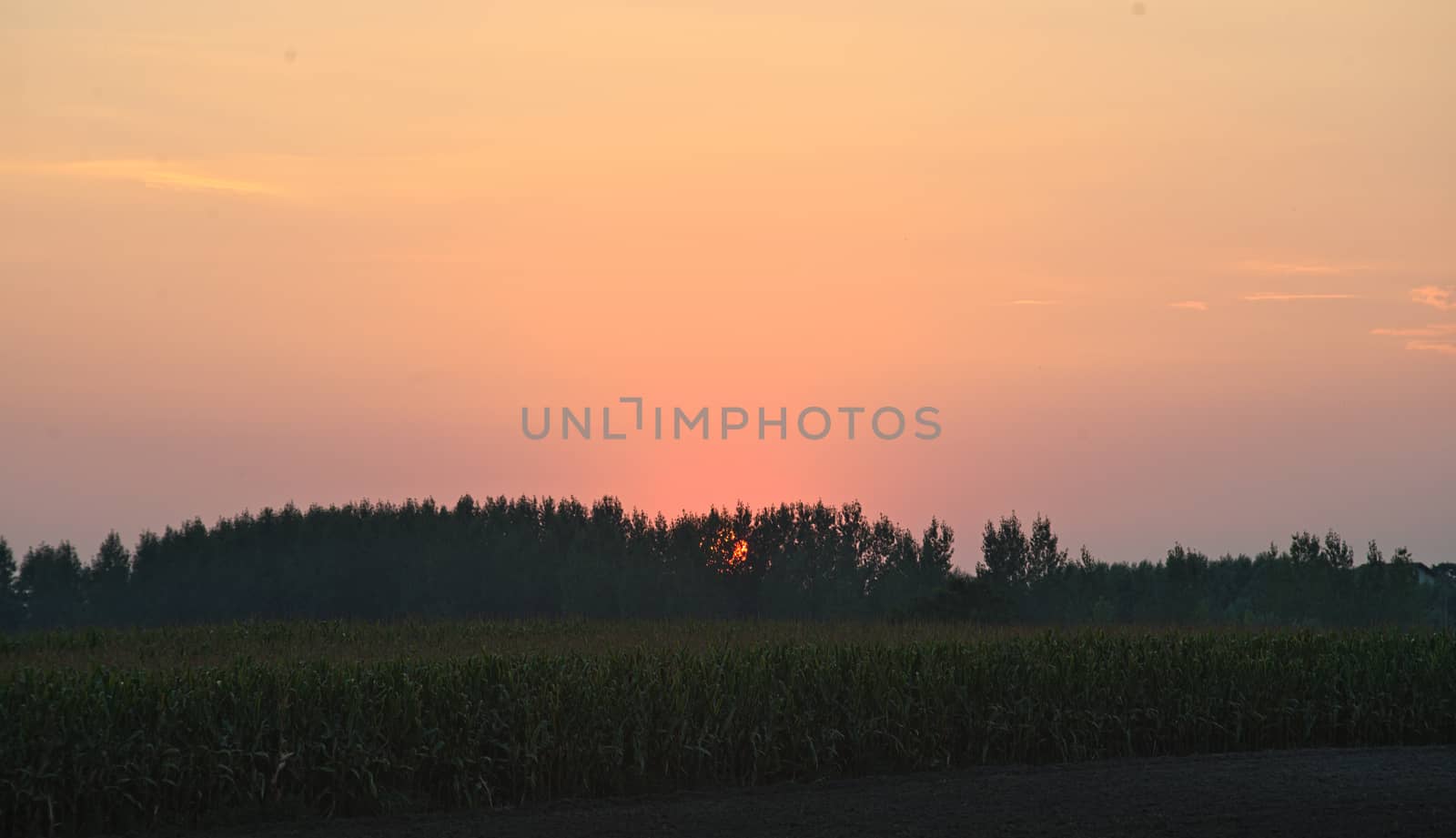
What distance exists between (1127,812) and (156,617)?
123 metres

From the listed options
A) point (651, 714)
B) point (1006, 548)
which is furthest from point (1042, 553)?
point (651, 714)

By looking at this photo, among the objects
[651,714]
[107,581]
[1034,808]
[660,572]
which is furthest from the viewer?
[107,581]

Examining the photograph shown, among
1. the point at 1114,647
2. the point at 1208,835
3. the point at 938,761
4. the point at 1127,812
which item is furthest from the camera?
the point at 1114,647

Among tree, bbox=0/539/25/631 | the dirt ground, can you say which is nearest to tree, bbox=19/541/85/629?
tree, bbox=0/539/25/631

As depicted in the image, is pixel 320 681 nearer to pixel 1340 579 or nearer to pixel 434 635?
pixel 434 635

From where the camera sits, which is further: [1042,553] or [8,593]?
[8,593]

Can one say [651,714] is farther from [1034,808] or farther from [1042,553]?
[1042,553]

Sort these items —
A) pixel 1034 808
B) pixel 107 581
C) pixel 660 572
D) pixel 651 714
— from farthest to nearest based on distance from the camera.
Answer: pixel 107 581, pixel 660 572, pixel 651 714, pixel 1034 808

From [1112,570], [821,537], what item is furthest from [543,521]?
[1112,570]

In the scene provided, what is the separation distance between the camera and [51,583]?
158m

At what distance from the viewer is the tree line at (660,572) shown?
87.8 metres

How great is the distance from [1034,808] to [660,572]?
90554 millimetres

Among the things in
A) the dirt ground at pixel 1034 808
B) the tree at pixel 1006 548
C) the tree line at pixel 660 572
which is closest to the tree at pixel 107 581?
the tree line at pixel 660 572

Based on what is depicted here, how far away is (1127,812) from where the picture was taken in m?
17.0
